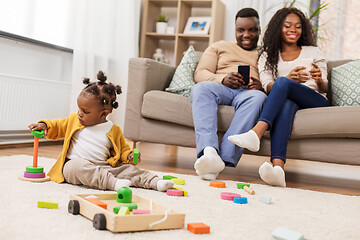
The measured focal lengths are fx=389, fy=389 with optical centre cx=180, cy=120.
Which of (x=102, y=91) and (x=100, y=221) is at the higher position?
(x=102, y=91)

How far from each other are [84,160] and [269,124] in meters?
0.90

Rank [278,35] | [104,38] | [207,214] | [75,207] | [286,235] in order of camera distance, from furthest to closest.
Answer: [104,38]
[278,35]
[207,214]
[75,207]
[286,235]

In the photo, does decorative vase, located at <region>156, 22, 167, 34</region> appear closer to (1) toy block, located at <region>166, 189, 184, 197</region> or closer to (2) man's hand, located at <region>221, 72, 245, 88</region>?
(2) man's hand, located at <region>221, 72, 245, 88</region>

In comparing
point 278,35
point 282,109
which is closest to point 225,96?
point 282,109

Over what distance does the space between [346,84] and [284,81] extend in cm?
58

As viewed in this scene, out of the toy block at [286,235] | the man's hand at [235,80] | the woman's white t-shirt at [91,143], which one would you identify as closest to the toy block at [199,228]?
the toy block at [286,235]

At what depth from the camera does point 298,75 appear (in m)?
2.07

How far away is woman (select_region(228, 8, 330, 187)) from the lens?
177 cm

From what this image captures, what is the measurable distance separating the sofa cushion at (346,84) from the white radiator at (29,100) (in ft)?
6.71

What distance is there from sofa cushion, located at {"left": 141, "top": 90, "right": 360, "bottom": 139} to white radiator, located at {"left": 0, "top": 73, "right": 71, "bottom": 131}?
113cm

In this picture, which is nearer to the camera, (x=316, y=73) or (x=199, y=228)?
(x=199, y=228)

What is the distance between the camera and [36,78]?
287 centimetres

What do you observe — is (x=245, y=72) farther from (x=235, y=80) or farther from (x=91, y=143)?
(x=91, y=143)

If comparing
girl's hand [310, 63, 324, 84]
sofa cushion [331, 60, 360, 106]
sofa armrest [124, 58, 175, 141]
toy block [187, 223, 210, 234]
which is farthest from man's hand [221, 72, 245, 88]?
toy block [187, 223, 210, 234]
